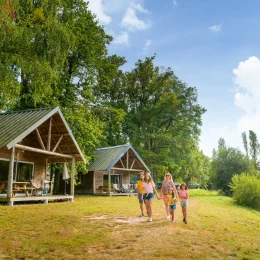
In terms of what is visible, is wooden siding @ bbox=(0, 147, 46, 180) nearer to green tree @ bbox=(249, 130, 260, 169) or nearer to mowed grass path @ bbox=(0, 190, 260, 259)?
mowed grass path @ bbox=(0, 190, 260, 259)

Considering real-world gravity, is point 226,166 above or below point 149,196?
above

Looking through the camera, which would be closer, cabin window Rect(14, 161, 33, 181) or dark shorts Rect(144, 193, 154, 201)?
dark shorts Rect(144, 193, 154, 201)

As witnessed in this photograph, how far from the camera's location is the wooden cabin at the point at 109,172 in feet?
88.8

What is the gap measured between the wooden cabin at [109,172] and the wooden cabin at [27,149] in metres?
8.05

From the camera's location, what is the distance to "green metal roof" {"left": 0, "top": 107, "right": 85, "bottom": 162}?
12810 mm

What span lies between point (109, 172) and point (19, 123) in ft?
43.3

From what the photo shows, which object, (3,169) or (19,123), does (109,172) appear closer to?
(3,169)

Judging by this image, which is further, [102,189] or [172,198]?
[102,189]

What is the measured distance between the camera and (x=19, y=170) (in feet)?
55.3

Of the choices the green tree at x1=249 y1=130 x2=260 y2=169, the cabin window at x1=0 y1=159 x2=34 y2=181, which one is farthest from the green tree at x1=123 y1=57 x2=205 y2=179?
the green tree at x1=249 y1=130 x2=260 y2=169

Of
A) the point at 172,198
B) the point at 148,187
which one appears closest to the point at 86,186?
the point at 148,187

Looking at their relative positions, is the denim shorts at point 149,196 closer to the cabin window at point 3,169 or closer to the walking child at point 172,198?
the walking child at point 172,198

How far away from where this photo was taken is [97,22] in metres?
26.0

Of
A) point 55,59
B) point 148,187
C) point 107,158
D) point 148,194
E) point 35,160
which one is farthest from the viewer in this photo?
point 107,158
